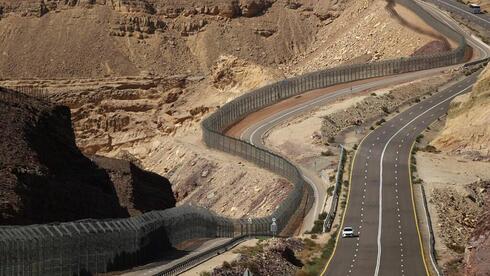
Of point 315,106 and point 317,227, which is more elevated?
point 317,227

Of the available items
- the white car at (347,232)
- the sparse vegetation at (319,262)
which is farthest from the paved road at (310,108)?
the sparse vegetation at (319,262)

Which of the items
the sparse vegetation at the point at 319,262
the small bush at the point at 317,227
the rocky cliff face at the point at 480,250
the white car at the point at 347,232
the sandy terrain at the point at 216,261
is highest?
the rocky cliff face at the point at 480,250

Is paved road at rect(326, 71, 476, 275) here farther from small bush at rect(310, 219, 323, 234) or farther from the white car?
small bush at rect(310, 219, 323, 234)

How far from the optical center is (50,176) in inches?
2227

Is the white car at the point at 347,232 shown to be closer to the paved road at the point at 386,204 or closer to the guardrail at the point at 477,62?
the paved road at the point at 386,204

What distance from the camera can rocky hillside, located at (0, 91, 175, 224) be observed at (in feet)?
171

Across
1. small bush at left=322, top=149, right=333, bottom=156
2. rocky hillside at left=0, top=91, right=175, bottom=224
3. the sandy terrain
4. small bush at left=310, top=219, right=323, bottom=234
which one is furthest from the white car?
small bush at left=322, top=149, right=333, bottom=156

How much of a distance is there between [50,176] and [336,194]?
23.4 m

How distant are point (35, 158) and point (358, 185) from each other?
26.4 meters

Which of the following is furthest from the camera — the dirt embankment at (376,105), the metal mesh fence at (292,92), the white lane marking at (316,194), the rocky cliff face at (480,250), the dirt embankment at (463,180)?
the dirt embankment at (376,105)

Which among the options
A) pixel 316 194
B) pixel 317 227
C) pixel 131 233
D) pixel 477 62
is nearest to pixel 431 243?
pixel 317 227

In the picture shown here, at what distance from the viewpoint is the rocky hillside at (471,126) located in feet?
287

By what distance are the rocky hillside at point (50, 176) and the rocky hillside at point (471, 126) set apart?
2404 cm

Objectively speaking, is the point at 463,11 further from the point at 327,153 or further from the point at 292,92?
the point at 327,153
